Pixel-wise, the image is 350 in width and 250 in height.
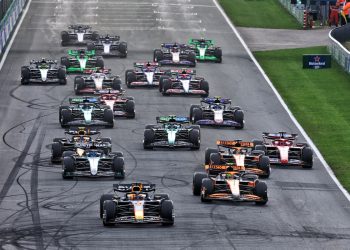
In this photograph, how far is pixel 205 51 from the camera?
90.3 metres

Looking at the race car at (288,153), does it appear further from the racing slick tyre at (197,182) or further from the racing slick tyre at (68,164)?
the racing slick tyre at (68,164)

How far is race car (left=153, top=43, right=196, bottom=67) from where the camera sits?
8688cm

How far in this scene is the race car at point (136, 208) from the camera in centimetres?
4594

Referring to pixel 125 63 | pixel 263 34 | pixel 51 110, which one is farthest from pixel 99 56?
pixel 263 34

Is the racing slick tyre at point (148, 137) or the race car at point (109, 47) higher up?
the race car at point (109, 47)

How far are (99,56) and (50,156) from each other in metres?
27.4

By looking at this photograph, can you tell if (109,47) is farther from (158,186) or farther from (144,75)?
(158,186)

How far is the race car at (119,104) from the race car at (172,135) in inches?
274

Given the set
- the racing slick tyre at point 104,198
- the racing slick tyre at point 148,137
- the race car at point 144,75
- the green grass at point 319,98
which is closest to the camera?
the racing slick tyre at point 104,198

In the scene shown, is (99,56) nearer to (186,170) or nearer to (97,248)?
(186,170)

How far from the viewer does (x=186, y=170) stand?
56.9 m

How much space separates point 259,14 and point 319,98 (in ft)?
121

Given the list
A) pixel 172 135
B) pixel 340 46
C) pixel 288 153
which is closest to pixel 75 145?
pixel 172 135

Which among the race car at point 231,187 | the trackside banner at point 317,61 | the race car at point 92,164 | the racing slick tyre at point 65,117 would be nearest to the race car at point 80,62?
the trackside banner at point 317,61
